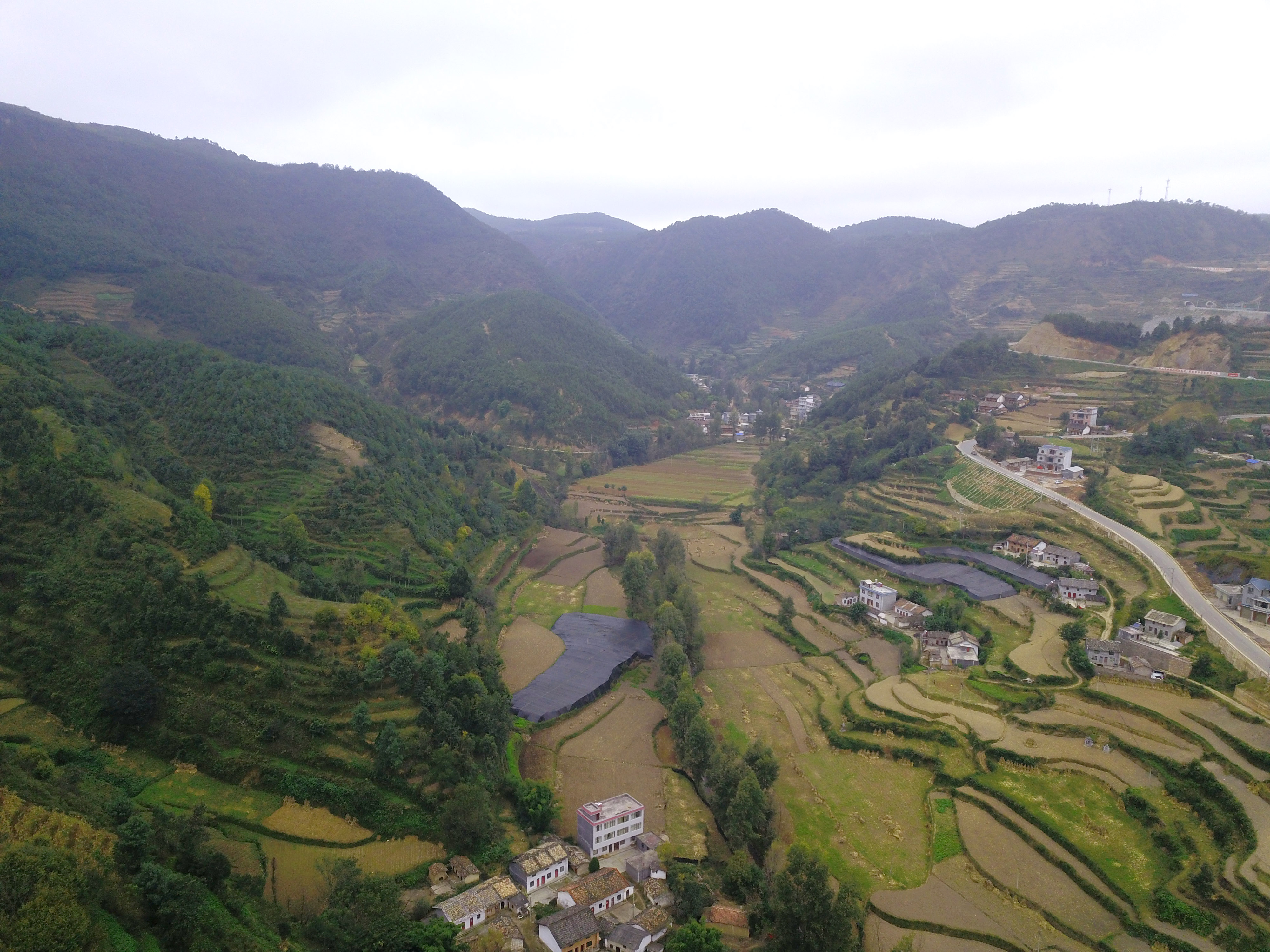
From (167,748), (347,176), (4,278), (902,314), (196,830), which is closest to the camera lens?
(196,830)

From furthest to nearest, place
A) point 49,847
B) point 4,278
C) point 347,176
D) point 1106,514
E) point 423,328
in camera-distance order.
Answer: point 347,176
point 423,328
point 4,278
point 1106,514
point 49,847

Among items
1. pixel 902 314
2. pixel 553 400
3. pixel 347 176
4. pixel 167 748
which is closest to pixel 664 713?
pixel 167 748

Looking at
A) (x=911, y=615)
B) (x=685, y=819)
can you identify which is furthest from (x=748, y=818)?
(x=911, y=615)

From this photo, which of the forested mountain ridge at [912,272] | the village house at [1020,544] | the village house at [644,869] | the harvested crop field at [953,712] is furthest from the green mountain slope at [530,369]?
the village house at [644,869]

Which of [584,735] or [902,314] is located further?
[902,314]

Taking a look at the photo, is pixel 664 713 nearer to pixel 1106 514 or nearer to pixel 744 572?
pixel 744 572

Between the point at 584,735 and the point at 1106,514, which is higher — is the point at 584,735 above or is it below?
below

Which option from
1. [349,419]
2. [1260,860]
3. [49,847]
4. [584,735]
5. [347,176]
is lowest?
[584,735]
